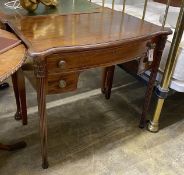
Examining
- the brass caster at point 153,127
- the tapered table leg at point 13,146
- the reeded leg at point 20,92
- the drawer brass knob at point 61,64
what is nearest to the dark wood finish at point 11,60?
the drawer brass knob at point 61,64

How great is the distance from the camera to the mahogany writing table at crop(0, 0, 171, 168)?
938mm

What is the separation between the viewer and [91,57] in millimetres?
1011

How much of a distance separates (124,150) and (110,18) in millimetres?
734

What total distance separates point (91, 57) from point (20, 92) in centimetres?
53

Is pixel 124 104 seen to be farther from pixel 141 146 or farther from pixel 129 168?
pixel 129 168

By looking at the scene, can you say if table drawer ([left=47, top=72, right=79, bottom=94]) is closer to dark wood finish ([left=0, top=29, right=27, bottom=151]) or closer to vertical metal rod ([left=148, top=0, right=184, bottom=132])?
dark wood finish ([left=0, top=29, right=27, bottom=151])

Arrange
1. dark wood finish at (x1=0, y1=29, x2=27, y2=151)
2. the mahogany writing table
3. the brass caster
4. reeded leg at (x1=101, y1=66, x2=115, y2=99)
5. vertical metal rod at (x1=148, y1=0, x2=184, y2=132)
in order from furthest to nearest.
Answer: reeded leg at (x1=101, y1=66, x2=115, y2=99) < the brass caster < vertical metal rod at (x1=148, y1=0, x2=184, y2=132) < the mahogany writing table < dark wood finish at (x1=0, y1=29, x2=27, y2=151)

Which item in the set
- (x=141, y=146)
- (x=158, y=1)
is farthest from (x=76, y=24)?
(x=158, y=1)

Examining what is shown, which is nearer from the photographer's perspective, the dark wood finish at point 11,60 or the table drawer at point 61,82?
the dark wood finish at point 11,60

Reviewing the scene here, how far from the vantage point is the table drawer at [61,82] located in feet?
3.28

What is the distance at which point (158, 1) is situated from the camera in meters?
2.30

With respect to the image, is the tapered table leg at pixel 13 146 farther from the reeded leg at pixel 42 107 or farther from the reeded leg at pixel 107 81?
the reeded leg at pixel 107 81

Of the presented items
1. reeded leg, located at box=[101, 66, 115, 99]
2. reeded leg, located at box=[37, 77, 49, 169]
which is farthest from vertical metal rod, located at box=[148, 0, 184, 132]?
reeded leg, located at box=[37, 77, 49, 169]

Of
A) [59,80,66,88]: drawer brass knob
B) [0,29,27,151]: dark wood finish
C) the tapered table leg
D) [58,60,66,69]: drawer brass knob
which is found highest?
[0,29,27,151]: dark wood finish
